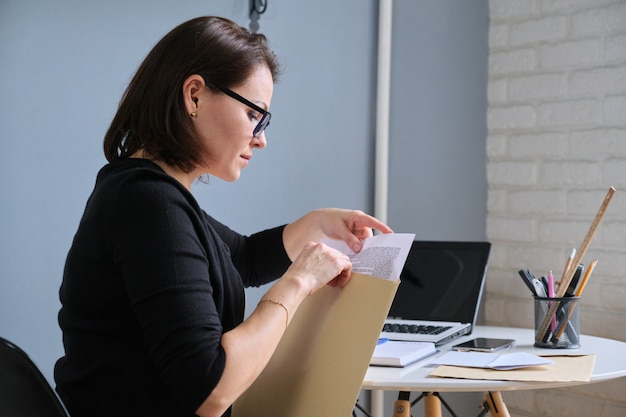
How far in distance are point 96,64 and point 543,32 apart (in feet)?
4.57

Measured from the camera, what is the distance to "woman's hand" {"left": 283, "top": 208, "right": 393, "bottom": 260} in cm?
139

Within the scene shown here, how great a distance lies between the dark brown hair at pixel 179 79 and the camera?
1.13 meters

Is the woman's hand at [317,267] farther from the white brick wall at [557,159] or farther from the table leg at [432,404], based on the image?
the white brick wall at [557,159]

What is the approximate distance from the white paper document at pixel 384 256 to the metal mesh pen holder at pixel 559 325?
0.51 m

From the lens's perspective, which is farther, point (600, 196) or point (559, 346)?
point (600, 196)

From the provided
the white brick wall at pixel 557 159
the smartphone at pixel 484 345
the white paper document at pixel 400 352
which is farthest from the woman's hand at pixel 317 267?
the white brick wall at pixel 557 159

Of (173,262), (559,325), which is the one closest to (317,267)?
(173,262)

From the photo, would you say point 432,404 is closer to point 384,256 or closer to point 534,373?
point 534,373

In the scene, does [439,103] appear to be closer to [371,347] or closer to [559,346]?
[559,346]

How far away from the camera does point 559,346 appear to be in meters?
1.60

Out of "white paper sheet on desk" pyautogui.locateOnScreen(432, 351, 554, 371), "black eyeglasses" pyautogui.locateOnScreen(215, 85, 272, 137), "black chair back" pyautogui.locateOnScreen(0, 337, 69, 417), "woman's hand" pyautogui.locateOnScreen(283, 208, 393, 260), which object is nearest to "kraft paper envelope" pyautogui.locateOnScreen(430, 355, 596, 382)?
"white paper sheet on desk" pyautogui.locateOnScreen(432, 351, 554, 371)

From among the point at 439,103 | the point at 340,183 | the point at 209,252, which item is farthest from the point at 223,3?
the point at 209,252

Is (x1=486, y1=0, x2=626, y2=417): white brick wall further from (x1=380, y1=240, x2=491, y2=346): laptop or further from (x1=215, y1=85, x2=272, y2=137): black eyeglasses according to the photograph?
(x1=215, y1=85, x2=272, y2=137): black eyeglasses

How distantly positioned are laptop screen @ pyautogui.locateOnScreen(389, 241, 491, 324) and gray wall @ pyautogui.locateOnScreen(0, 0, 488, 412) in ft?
1.26
